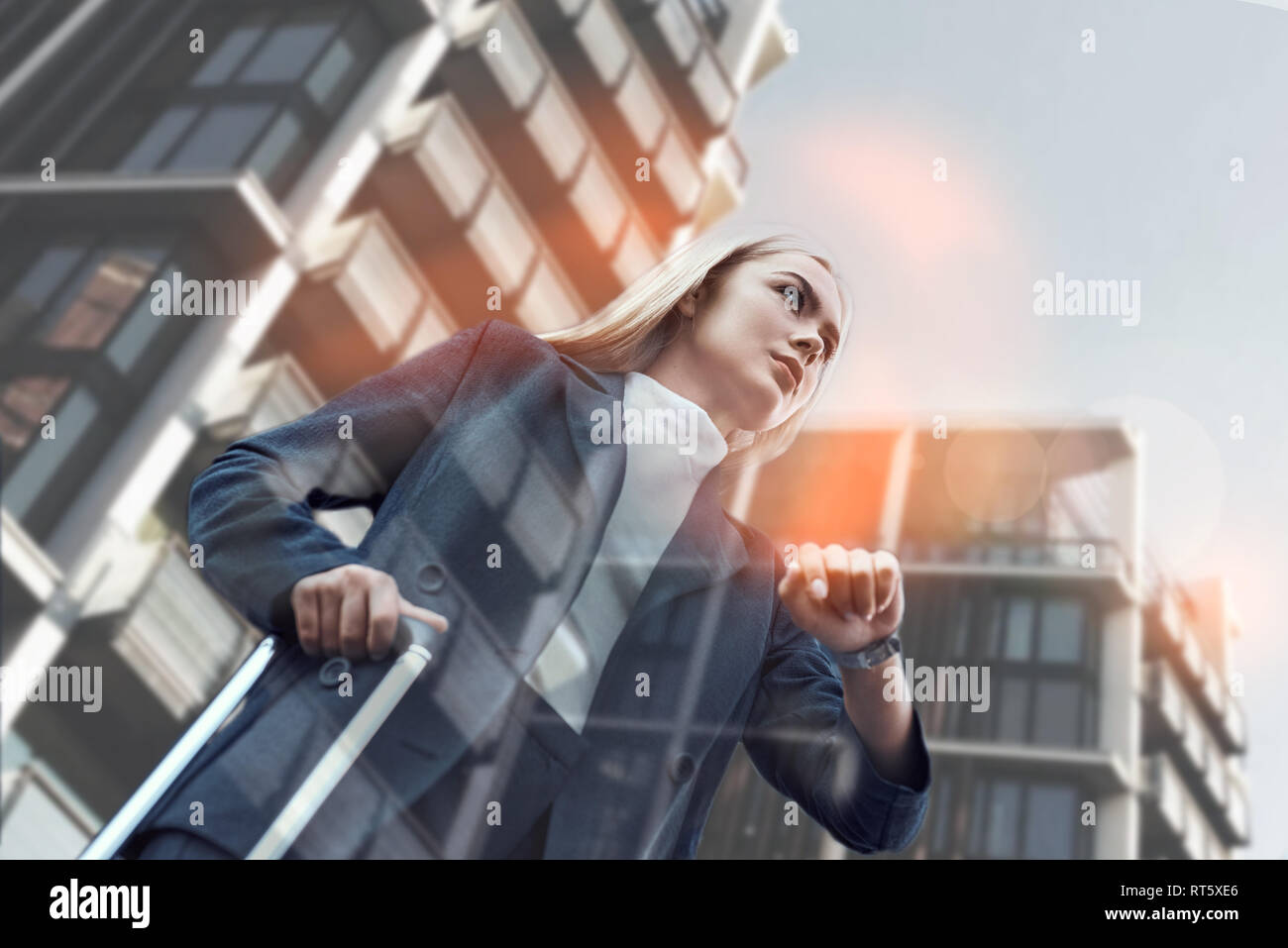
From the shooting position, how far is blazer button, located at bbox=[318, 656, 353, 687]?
1688 millimetres

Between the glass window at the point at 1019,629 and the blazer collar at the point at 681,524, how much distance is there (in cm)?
1642

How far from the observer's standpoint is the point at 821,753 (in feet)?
6.83

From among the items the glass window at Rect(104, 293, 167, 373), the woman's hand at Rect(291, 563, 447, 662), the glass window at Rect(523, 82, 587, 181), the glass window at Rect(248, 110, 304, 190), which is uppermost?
the woman's hand at Rect(291, 563, 447, 662)

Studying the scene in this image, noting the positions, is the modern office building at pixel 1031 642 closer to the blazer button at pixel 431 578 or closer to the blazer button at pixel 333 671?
the blazer button at pixel 431 578

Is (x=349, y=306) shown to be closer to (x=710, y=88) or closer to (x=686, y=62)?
(x=686, y=62)

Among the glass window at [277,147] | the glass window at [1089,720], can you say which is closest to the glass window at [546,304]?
the glass window at [277,147]

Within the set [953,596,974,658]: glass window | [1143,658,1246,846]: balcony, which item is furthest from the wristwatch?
[1143,658,1246,846]: balcony

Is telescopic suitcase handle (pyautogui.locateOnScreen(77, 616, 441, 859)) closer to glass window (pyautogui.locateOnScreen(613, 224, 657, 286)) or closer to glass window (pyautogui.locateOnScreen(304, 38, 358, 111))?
glass window (pyautogui.locateOnScreen(304, 38, 358, 111))

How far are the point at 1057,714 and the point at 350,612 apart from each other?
1693 centimetres

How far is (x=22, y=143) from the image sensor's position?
28.5 ft

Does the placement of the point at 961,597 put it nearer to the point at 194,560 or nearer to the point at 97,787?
the point at 97,787

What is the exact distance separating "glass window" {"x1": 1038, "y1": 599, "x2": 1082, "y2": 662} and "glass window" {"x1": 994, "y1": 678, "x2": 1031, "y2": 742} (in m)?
0.52

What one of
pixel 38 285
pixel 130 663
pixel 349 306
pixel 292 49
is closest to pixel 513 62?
pixel 292 49

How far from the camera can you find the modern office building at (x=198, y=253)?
7.83 m
